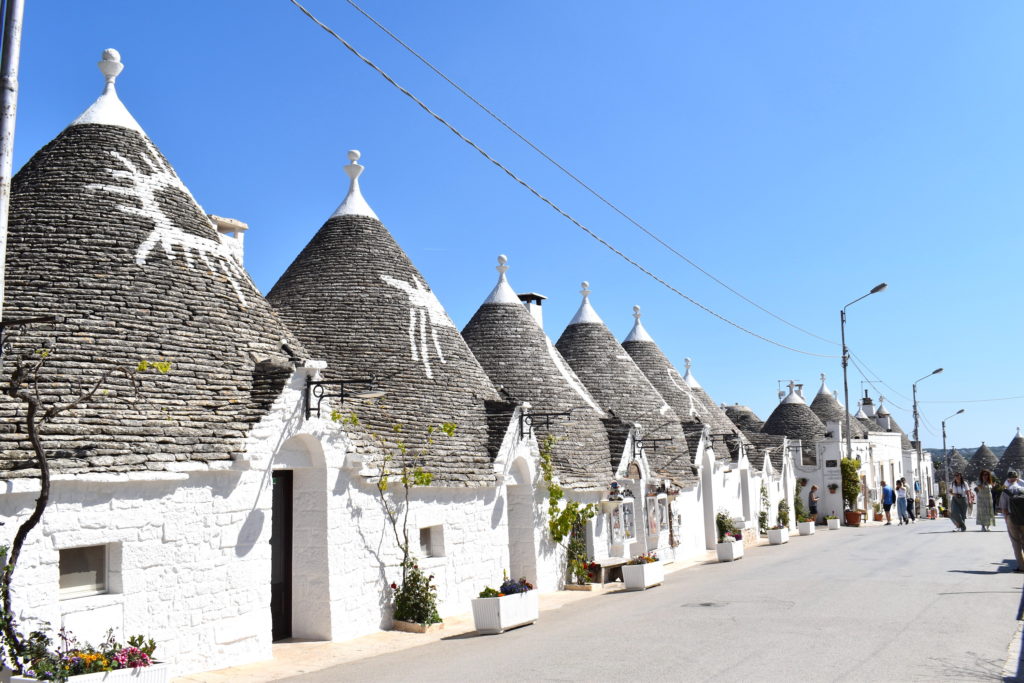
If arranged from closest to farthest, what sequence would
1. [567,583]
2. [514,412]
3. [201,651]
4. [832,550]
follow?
[201,651] → [514,412] → [567,583] → [832,550]

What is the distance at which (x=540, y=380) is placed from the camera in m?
20.1

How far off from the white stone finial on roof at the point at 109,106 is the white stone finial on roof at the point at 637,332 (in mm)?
21324

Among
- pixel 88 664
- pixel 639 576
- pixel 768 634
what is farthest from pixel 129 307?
pixel 639 576

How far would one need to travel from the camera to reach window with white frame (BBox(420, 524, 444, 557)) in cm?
1396

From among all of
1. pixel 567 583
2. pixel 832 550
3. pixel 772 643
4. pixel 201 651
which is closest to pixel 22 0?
pixel 201 651

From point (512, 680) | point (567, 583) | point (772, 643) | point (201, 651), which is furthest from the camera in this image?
point (567, 583)

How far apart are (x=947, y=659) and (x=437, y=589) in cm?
712

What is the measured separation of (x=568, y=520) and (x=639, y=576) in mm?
1694

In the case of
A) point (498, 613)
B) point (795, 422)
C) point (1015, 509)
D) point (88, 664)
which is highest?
point (795, 422)

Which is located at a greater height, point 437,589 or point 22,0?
point 22,0

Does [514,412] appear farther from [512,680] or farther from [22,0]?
[22,0]

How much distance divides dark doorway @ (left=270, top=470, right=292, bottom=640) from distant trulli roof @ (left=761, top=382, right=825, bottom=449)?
105 feet

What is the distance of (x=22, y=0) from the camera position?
6.78 m

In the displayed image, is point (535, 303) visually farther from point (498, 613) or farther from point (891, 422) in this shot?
point (891, 422)
